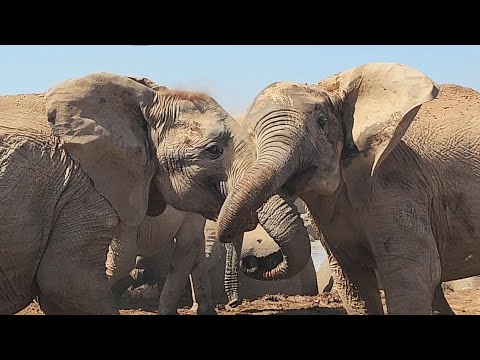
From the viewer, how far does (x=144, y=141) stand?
5465 millimetres

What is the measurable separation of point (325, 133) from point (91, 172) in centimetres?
145

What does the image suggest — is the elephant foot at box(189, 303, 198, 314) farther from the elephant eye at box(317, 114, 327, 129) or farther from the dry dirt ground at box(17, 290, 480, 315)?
the elephant eye at box(317, 114, 327, 129)

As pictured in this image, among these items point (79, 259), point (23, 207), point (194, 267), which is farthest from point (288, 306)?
point (23, 207)

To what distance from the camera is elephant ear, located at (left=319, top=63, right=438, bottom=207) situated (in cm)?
541

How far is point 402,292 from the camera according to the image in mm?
5383

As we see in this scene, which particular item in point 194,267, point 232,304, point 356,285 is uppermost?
point 356,285

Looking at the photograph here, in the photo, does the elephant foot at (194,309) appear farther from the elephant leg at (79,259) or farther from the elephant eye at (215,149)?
the elephant eye at (215,149)

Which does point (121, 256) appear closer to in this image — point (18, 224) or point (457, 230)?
point (18, 224)

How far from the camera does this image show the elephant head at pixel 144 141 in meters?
5.17

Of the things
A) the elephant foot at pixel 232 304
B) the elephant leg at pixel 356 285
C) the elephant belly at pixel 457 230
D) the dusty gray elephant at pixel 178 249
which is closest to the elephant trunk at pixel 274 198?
the elephant leg at pixel 356 285

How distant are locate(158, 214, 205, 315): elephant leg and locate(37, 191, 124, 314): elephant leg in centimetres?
305

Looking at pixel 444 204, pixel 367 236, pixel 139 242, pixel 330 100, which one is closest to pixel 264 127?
pixel 330 100

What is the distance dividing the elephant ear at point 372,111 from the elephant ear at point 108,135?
1264 millimetres
